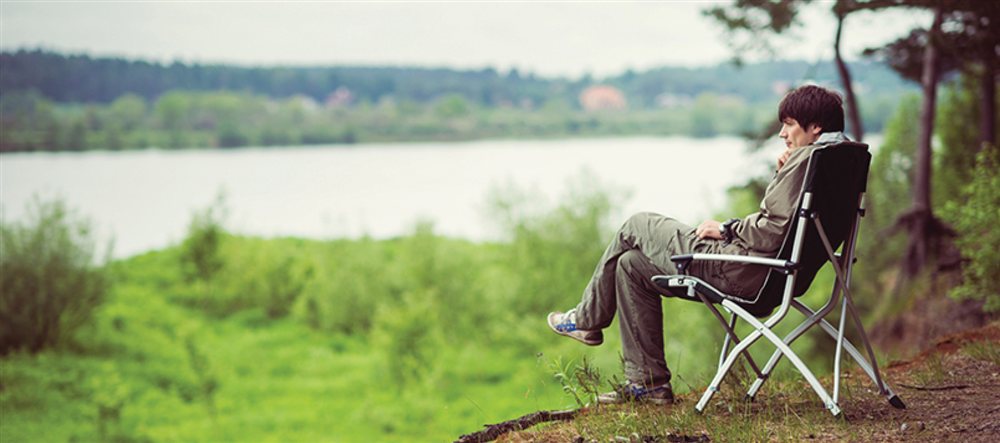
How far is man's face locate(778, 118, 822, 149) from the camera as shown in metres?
3.93

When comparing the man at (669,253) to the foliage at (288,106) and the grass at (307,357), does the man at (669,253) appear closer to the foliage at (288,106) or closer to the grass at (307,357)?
the grass at (307,357)

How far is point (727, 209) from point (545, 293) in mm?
12567

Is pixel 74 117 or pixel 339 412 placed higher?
pixel 74 117

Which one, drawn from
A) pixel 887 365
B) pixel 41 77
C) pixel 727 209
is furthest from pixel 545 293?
pixel 41 77

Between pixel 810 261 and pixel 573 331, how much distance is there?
105cm

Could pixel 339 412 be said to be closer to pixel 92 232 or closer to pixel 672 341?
pixel 92 232

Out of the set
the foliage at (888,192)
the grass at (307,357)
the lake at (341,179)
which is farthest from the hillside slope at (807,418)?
the lake at (341,179)

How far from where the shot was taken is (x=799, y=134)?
394cm

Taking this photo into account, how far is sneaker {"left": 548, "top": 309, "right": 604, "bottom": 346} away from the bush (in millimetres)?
31493

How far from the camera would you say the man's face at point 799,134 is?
3.93 m

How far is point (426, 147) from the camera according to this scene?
79.6 metres

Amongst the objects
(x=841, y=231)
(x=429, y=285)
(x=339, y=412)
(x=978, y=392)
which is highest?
(x=841, y=231)

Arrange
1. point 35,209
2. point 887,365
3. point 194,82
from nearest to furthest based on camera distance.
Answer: point 887,365
point 35,209
point 194,82

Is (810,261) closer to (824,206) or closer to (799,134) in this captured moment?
(824,206)
